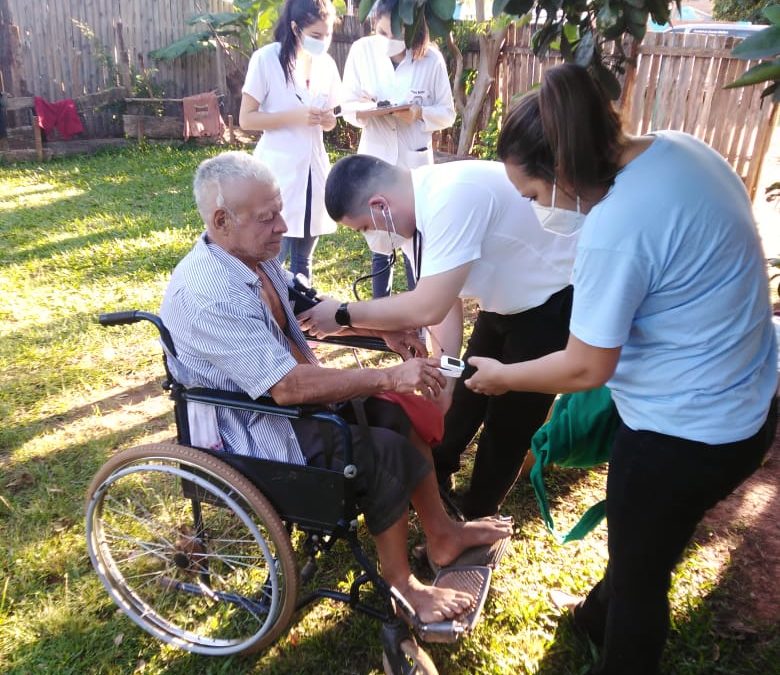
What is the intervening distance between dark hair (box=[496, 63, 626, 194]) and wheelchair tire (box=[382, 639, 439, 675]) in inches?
53.3

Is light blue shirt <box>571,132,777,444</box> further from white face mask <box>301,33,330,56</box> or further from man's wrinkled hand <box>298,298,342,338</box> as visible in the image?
white face mask <box>301,33,330,56</box>

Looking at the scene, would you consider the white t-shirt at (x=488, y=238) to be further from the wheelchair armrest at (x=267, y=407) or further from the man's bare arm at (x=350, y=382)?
the wheelchair armrest at (x=267, y=407)

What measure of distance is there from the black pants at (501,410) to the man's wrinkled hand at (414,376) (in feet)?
1.30

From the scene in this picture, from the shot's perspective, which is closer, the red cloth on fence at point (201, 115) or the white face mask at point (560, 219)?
the white face mask at point (560, 219)

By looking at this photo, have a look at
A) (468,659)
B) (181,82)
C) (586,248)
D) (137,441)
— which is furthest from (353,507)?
(181,82)

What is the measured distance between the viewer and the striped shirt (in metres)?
1.83

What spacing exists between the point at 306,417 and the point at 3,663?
1.32 meters

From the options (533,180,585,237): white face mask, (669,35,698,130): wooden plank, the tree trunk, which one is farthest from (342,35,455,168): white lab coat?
the tree trunk

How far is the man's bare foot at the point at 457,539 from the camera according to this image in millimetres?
2246

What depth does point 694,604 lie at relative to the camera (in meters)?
2.31

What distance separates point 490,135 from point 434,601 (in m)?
6.94

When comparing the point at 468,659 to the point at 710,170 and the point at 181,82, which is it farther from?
the point at 181,82

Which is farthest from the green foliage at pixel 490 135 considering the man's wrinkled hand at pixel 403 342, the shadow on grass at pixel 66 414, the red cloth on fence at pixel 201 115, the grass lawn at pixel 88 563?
the man's wrinkled hand at pixel 403 342

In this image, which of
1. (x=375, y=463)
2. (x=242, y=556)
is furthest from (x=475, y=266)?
(x=242, y=556)
